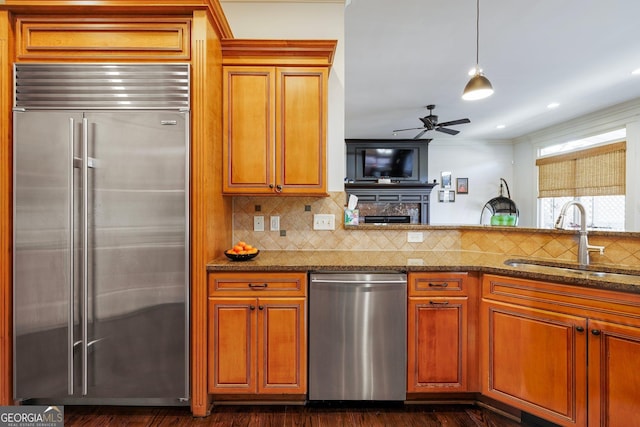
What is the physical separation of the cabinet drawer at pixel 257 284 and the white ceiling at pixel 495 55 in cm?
234

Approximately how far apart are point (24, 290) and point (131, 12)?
1.81 m

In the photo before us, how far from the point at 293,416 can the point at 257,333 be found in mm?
574

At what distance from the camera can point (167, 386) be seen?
1817 millimetres

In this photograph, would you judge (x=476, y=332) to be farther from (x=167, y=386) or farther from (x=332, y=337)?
(x=167, y=386)

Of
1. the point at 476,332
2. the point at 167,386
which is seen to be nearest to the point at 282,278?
the point at 167,386

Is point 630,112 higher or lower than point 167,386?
higher

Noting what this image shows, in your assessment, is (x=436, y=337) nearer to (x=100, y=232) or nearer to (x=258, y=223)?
(x=258, y=223)

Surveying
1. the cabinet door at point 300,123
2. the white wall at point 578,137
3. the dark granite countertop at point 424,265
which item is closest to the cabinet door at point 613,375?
the dark granite countertop at point 424,265

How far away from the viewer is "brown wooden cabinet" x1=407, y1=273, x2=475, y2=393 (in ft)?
6.17

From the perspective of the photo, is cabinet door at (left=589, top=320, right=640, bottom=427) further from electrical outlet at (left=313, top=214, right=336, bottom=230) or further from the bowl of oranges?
the bowl of oranges

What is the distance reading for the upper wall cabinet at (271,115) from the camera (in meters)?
2.14

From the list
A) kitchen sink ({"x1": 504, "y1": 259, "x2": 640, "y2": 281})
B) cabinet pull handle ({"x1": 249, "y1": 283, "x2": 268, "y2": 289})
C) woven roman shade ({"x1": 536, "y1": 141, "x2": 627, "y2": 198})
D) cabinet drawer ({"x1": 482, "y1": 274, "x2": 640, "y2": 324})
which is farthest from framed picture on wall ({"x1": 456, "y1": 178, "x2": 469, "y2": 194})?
cabinet pull handle ({"x1": 249, "y1": 283, "x2": 268, "y2": 289})

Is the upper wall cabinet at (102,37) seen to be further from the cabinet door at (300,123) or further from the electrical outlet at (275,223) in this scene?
the electrical outlet at (275,223)

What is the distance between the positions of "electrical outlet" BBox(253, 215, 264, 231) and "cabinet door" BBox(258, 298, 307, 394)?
77 cm
